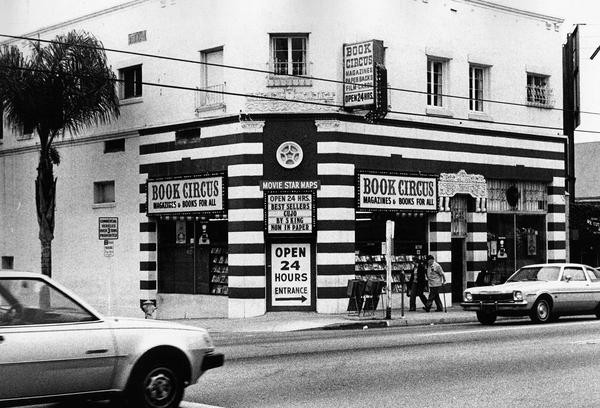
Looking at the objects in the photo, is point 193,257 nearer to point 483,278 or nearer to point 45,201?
point 45,201

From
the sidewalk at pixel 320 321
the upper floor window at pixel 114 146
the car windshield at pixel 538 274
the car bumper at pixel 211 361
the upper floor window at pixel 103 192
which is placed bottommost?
the sidewalk at pixel 320 321

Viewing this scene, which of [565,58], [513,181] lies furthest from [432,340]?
[565,58]

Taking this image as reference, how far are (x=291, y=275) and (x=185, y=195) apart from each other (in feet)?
14.4

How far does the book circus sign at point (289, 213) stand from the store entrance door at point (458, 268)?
6356 millimetres

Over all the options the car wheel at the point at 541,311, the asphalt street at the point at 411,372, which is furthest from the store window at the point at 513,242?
the asphalt street at the point at 411,372

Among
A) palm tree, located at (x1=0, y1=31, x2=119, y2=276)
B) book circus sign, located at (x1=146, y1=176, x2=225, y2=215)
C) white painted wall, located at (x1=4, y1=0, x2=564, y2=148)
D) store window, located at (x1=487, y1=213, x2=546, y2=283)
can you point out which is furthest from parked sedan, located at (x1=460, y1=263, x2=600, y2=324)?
palm tree, located at (x1=0, y1=31, x2=119, y2=276)

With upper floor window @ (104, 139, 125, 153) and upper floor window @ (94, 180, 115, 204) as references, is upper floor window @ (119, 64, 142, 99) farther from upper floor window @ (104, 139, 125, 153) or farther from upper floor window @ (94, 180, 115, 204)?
upper floor window @ (94, 180, 115, 204)

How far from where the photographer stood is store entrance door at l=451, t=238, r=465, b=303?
97.0 ft

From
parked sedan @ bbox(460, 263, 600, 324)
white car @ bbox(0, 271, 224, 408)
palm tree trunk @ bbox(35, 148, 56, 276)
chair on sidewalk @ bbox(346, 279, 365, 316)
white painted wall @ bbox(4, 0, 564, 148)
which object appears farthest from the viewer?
palm tree trunk @ bbox(35, 148, 56, 276)

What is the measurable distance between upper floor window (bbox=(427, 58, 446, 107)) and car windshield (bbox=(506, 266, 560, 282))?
740 cm

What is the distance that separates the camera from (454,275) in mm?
29625

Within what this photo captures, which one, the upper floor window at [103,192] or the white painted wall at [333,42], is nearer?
the white painted wall at [333,42]

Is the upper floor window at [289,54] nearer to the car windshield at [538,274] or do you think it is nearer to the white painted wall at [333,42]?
the white painted wall at [333,42]

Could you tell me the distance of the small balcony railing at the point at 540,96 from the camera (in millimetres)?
31645
